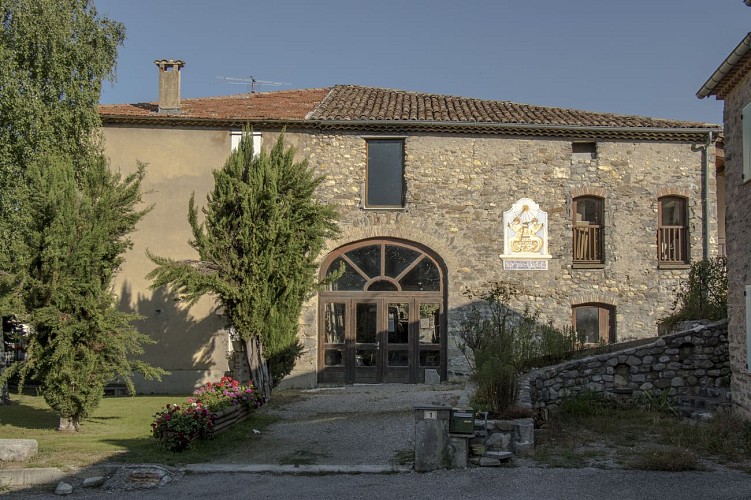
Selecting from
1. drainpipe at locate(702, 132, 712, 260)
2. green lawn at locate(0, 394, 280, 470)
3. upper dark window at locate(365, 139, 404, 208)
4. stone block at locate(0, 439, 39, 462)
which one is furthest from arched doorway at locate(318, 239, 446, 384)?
stone block at locate(0, 439, 39, 462)

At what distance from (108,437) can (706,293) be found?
1072cm

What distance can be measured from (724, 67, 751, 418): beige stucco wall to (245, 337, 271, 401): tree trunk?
7877mm

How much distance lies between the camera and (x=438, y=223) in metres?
18.5

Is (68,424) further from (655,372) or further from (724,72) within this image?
(724,72)

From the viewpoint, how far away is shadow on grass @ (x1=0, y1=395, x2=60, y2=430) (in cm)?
1272

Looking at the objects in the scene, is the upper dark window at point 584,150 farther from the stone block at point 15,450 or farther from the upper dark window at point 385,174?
the stone block at point 15,450

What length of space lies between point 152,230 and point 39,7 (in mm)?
5628

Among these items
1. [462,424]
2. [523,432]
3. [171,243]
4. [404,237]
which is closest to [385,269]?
[404,237]

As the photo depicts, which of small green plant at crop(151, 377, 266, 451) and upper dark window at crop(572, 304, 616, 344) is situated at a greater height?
upper dark window at crop(572, 304, 616, 344)

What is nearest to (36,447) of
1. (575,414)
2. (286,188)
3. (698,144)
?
(286,188)

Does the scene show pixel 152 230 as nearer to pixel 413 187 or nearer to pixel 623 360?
pixel 413 187

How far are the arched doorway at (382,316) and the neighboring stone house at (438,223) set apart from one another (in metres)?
0.03

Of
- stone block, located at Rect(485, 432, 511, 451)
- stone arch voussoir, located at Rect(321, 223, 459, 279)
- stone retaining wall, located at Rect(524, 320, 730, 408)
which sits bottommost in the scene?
stone block, located at Rect(485, 432, 511, 451)

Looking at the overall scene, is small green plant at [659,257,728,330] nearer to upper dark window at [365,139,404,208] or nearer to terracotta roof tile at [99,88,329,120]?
upper dark window at [365,139,404,208]
